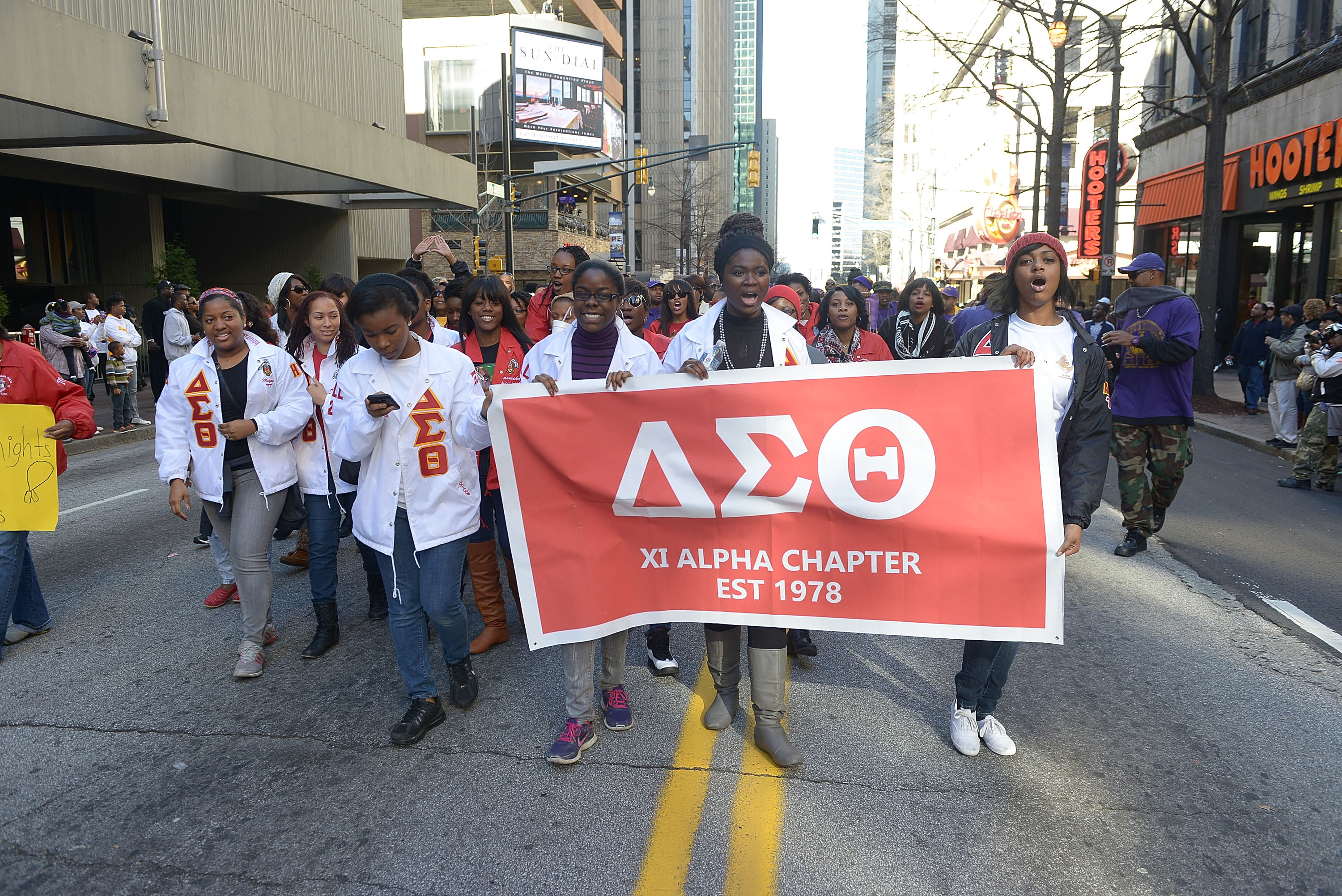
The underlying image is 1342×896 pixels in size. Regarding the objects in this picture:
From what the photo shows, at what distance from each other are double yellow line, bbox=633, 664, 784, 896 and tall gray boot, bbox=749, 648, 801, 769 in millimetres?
80

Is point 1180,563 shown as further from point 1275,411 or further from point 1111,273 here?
point 1111,273

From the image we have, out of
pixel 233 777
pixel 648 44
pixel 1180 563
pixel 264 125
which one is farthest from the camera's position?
pixel 648 44

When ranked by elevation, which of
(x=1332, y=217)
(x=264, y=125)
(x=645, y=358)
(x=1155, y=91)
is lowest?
(x=645, y=358)

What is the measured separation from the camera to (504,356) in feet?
18.2

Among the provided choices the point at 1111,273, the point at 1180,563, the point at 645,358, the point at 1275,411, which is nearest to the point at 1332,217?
the point at 1111,273

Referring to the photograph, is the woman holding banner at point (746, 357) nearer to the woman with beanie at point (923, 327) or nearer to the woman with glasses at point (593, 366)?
the woman with glasses at point (593, 366)

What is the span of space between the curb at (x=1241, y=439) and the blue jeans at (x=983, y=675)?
347 inches

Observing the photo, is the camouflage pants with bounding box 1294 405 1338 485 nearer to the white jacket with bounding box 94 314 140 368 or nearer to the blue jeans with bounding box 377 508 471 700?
the blue jeans with bounding box 377 508 471 700

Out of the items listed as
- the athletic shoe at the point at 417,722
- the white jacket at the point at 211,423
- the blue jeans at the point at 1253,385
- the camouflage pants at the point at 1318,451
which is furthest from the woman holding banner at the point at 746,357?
the blue jeans at the point at 1253,385

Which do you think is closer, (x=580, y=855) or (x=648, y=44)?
(x=580, y=855)

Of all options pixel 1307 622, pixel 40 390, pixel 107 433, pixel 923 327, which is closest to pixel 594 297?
pixel 40 390

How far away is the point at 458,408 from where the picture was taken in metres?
4.11

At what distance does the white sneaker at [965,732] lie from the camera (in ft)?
12.9

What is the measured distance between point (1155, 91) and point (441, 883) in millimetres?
31599
